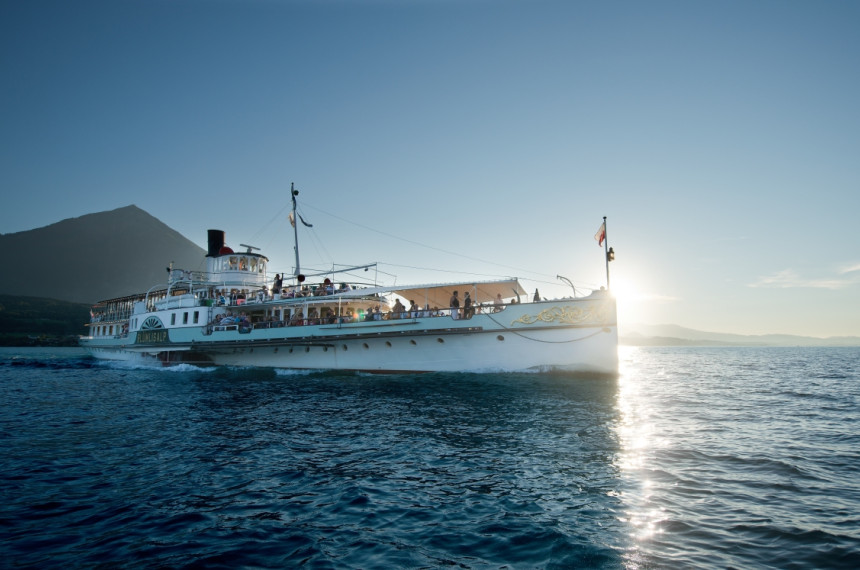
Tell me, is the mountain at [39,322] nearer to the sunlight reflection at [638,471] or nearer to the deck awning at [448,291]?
the deck awning at [448,291]

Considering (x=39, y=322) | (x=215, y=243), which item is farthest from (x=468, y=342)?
(x=39, y=322)

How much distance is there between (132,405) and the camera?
59.2 feet

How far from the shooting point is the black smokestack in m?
41.1

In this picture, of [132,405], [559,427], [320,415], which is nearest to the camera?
[559,427]

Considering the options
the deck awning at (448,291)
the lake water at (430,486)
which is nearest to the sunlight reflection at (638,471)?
the lake water at (430,486)

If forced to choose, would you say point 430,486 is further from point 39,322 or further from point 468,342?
point 39,322

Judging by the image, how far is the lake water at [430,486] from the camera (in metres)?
5.89

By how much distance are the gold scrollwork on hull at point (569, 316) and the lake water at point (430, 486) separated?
6.87m

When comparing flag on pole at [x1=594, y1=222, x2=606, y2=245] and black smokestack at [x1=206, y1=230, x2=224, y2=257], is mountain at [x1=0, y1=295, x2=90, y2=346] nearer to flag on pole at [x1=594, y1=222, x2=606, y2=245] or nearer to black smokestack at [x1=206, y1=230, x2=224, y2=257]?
black smokestack at [x1=206, y1=230, x2=224, y2=257]

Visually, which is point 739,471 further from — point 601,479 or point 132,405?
point 132,405

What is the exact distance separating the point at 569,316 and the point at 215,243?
33.2 meters

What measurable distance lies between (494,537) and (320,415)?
10.4m

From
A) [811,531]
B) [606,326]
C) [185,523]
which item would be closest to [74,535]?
[185,523]

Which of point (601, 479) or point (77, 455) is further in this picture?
point (77, 455)
